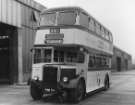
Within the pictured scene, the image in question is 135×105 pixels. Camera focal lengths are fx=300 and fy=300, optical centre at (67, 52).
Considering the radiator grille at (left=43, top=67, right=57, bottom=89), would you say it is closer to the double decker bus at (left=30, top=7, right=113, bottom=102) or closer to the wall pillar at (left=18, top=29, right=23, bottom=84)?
the double decker bus at (left=30, top=7, right=113, bottom=102)

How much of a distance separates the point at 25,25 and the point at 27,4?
196 cm

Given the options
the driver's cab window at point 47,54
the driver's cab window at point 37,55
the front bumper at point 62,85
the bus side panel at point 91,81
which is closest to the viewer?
the front bumper at point 62,85

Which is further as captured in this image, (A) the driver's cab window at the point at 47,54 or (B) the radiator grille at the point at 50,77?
(A) the driver's cab window at the point at 47,54

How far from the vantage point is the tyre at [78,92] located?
1274cm

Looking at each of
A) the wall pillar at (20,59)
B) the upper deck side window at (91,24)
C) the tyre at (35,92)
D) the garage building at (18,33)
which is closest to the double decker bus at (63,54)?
the tyre at (35,92)

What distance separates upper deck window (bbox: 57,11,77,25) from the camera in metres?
13.9

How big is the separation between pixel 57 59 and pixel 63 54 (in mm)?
377

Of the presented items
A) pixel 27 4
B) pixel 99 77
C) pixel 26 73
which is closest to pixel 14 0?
pixel 27 4

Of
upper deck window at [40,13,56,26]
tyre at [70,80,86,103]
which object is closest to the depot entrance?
upper deck window at [40,13,56,26]

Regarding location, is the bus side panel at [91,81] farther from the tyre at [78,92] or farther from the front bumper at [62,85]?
the front bumper at [62,85]

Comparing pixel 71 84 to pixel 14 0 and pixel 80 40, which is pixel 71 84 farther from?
pixel 14 0

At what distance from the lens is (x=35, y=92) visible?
1392 cm

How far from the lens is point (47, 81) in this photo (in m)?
13.0

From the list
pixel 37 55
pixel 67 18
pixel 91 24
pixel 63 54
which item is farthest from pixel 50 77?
pixel 91 24
